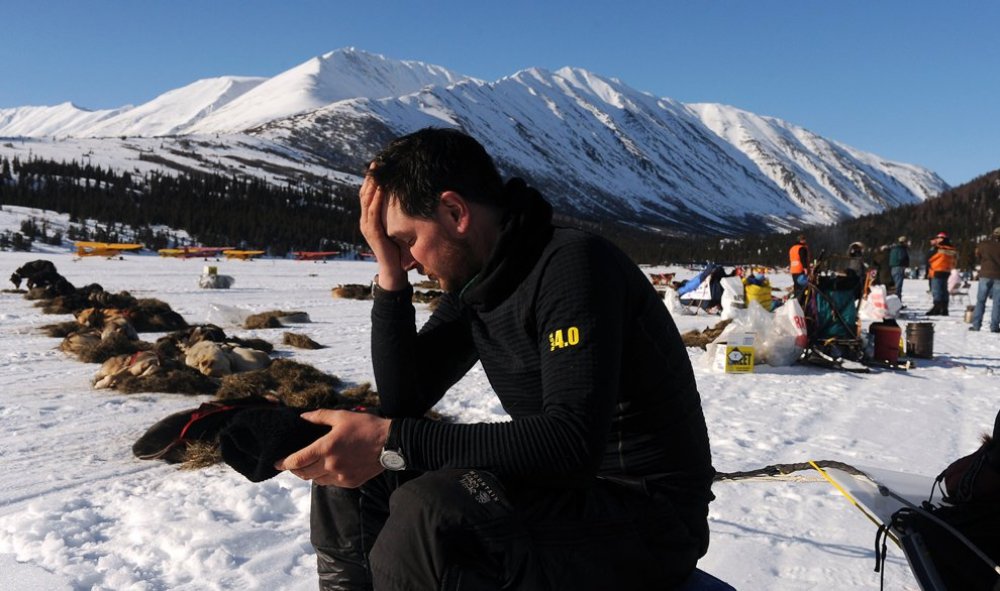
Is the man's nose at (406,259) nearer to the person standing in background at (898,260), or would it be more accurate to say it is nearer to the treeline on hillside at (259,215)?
the person standing in background at (898,260)

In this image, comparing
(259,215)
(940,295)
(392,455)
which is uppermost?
(259,215)

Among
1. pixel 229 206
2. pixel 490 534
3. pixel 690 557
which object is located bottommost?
pixel 690 557

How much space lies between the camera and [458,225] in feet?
5.33

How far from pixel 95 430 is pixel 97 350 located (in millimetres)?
2859

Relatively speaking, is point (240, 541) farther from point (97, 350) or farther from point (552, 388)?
point (97, 350)

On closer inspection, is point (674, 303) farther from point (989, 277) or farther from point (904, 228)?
point (904, 228)

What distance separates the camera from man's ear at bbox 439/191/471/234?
1.60 meters

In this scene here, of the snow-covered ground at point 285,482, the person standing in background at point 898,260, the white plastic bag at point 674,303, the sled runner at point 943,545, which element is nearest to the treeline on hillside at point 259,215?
the person standing in background at point 898,260

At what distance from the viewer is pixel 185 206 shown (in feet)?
191

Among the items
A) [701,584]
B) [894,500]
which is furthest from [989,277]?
[701,584]

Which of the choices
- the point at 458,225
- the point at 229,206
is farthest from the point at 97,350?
the point at 229,206

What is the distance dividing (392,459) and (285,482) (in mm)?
2032

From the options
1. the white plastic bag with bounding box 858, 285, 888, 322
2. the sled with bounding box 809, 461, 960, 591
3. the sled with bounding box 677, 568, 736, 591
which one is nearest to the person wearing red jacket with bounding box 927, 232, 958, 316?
the white plastic bag with bounding box 858, 285, 888, 322

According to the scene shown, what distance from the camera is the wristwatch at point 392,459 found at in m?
1.47
